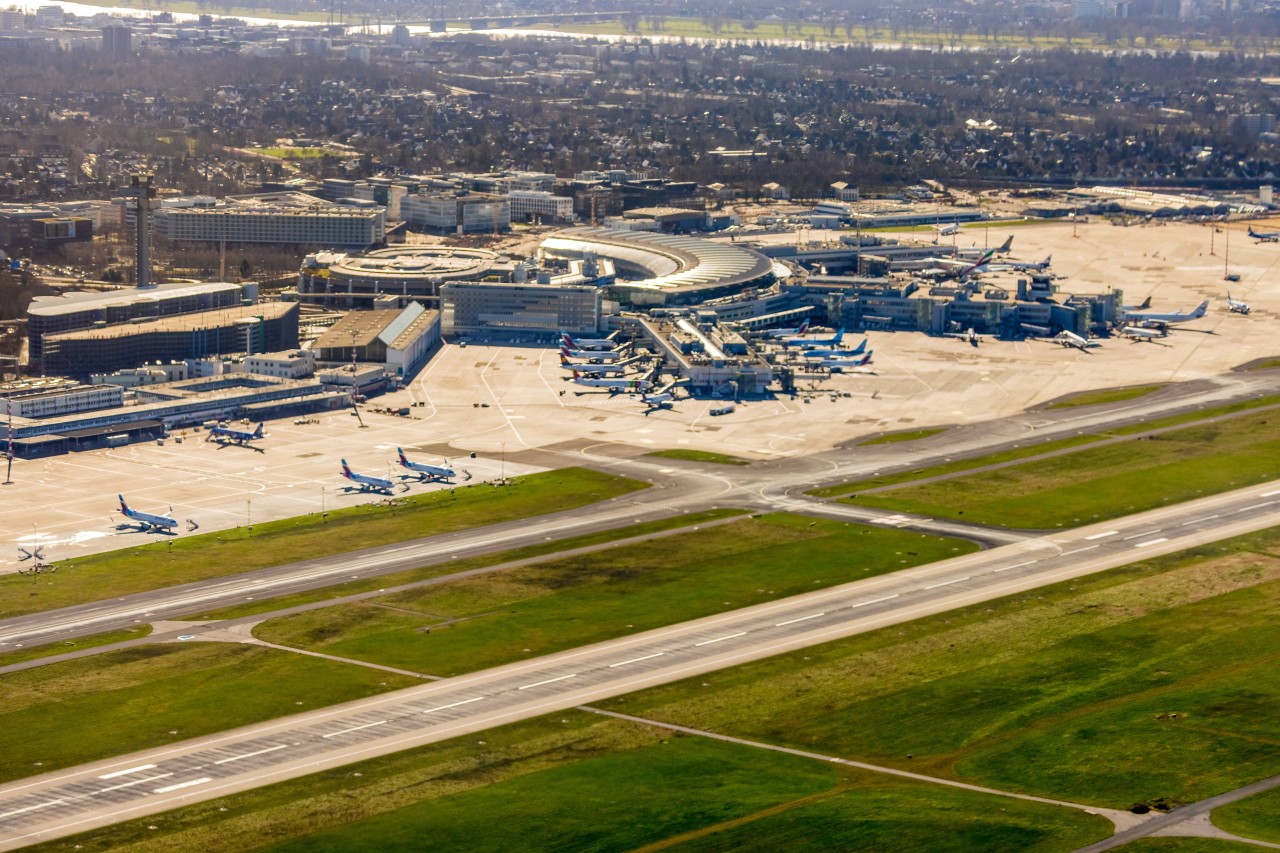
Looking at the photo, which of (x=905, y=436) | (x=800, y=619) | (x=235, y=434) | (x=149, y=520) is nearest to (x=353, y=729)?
(x=800, y=619)

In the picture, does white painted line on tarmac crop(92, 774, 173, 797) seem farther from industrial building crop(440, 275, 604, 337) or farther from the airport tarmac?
industrial building crop(440, 275, 604, 337)

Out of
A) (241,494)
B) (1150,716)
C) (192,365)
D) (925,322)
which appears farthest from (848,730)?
(925,322)

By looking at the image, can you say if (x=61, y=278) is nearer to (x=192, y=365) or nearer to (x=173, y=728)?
(x=192, y=365)

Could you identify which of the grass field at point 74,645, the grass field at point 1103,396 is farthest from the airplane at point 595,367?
the grass field at point 74,645

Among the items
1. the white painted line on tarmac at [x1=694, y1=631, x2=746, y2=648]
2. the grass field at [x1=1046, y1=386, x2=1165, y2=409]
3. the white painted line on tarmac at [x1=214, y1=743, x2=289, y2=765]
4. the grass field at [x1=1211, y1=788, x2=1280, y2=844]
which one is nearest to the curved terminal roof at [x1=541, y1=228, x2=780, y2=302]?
the grass field at [x1=1046, y1=386, x2=1165, y2=409]

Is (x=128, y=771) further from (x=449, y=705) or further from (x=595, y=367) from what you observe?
(x=595, y=367)
